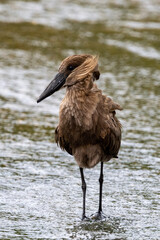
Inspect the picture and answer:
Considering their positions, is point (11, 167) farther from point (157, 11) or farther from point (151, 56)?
point (157, 11)

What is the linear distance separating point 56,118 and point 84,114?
4206mm

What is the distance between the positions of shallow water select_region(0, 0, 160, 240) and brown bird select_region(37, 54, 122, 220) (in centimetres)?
78

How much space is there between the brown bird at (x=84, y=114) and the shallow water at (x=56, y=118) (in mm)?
778

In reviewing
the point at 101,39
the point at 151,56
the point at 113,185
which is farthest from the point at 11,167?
the point at 101,39

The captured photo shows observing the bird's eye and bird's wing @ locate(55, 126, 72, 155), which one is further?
bird's wing @ locate(55, 126, 72, 155)

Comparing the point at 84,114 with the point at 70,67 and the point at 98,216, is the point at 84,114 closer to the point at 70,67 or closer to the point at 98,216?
the point at 70,67

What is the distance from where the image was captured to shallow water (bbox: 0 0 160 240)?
263 inches

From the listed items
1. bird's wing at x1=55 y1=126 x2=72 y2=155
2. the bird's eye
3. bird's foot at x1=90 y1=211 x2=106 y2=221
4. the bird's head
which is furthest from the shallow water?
the bird's eye

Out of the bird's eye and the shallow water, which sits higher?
the bird's eye

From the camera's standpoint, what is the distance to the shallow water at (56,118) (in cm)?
669

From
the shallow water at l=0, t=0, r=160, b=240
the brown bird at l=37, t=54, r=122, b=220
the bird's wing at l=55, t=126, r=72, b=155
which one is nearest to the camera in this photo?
the brown bird at l=37, t=54, r=122, b=220

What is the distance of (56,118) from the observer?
34.6 ft

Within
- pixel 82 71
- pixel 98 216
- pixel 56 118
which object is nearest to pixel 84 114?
pixel 82 71

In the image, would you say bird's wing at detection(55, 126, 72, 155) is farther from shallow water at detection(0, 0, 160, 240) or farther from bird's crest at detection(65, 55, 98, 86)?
shallow water at detection(0, 0, 160, 240)
